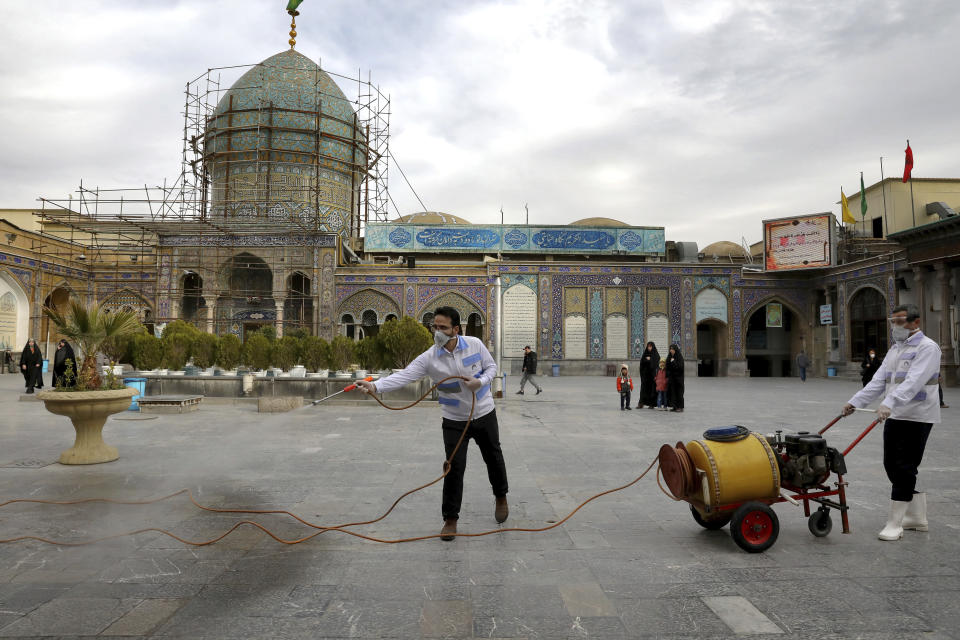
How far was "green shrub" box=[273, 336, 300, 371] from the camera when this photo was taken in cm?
A: 1349

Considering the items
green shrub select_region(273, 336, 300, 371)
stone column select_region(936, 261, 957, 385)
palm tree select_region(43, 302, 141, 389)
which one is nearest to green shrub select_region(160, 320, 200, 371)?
green shrub select_region(273, 336, 300, 371)

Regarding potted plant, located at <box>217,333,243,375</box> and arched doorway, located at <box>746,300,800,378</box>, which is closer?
potted plant, located at <box>217,333,243,375</box>

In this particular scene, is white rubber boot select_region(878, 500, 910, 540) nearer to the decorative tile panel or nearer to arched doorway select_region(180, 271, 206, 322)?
the decorative tile panel

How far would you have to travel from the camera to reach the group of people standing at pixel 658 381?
1109 cm

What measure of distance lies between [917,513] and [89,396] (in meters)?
6.62

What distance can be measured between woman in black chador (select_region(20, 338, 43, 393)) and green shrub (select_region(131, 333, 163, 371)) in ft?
5.75

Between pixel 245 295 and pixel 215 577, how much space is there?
2450 centimetres

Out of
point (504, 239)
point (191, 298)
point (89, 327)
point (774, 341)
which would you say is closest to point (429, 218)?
point (504, 239)

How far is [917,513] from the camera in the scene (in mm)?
3756

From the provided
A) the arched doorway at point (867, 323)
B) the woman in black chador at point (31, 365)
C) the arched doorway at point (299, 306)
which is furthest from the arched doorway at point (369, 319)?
the arched doorway at point (867, 323)

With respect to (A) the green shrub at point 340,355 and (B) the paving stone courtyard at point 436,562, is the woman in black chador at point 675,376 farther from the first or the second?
(A) the green shrub at point 340,355

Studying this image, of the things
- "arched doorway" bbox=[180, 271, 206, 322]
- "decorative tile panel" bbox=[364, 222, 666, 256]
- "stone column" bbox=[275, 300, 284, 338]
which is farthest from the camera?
"decorative tile panel" bbox=[364, 222, 666, 256]

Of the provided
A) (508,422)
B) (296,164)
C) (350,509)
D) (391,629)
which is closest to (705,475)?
(391,629)

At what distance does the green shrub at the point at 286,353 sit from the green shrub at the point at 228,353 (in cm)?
94
